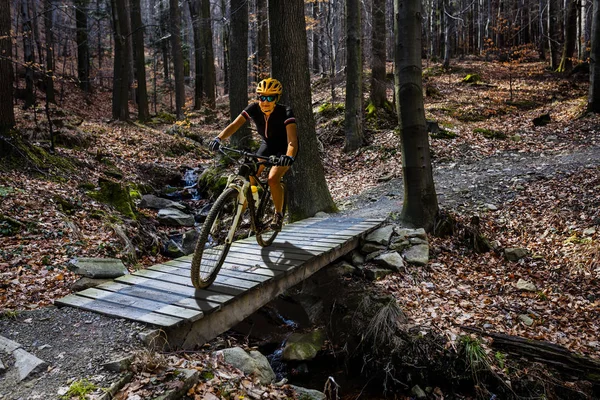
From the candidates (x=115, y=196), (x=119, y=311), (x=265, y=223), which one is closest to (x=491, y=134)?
(x=265, y=223)

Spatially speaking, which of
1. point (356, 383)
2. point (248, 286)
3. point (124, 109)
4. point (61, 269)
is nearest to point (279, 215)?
point (248, 286)

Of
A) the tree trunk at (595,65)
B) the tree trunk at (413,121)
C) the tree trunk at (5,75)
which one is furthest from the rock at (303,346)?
the tree trunk at (595,65)

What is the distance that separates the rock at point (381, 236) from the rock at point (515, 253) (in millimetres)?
1920

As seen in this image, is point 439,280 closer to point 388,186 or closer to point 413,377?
point 413,377

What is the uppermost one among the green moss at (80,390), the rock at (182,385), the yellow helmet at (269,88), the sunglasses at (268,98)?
the yellow helmet at (269,88)

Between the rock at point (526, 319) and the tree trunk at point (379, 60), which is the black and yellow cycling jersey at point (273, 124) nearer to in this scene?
the rock at point (526, 319)

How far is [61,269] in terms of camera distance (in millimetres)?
5695

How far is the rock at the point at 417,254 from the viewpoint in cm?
682

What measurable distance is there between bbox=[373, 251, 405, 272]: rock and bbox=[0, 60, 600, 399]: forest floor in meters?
0.17

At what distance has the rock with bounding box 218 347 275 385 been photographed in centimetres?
386

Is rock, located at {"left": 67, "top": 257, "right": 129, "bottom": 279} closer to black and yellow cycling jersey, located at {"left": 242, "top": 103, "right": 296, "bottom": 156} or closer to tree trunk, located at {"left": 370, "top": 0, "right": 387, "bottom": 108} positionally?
black and yellow cycling jersey, located at {"left": 242, "top": 103, "right": 296, "bottom": 156}

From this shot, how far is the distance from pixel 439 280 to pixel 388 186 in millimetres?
4930

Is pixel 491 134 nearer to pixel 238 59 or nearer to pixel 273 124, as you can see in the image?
pixel 238 59

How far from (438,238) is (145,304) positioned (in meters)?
5.27
